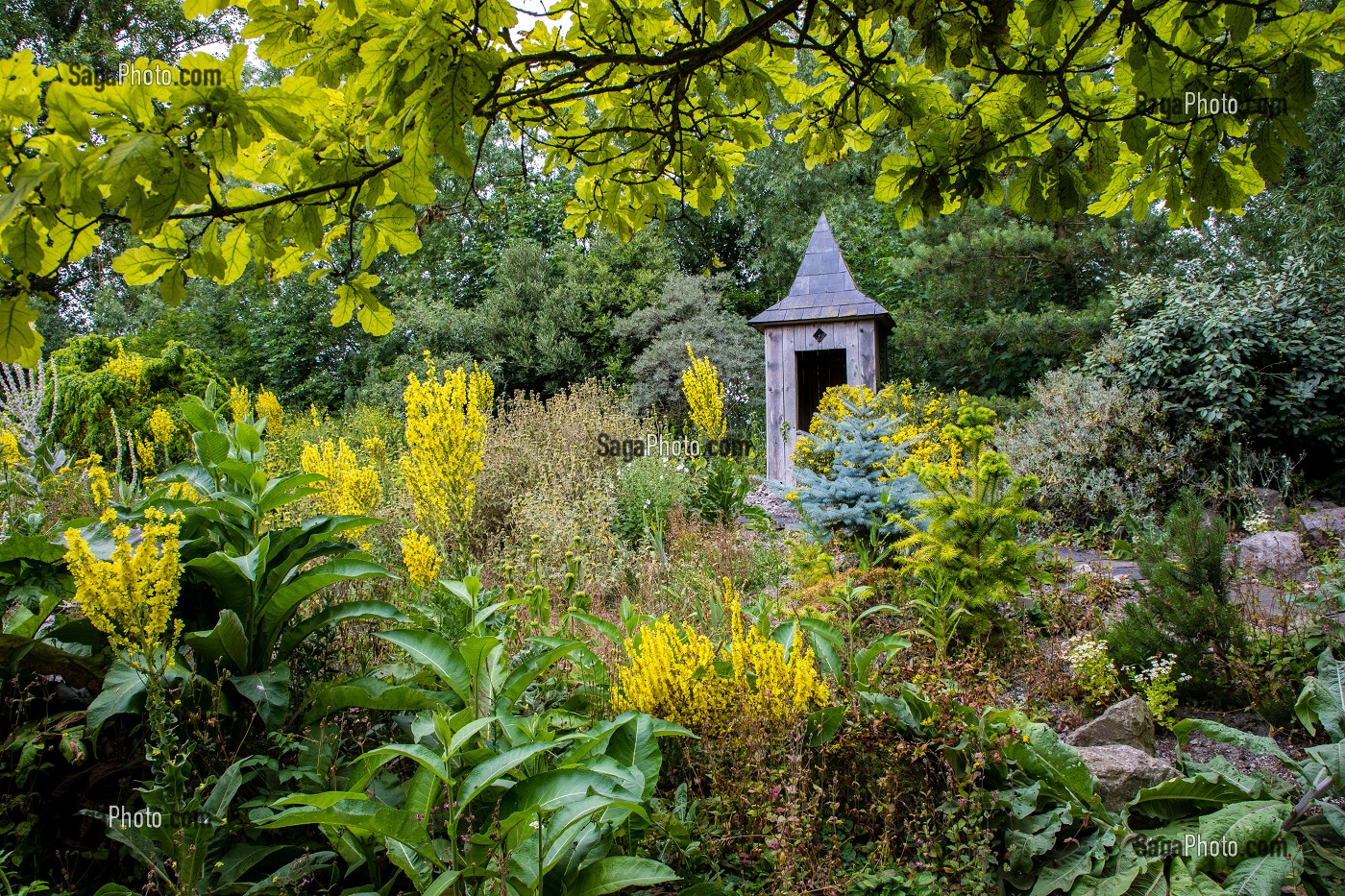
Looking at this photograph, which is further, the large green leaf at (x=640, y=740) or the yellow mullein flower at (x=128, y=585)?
the large green leaf at (x=640, y=740)

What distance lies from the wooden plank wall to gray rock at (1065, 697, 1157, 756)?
586cm

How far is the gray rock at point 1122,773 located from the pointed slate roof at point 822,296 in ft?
21.7

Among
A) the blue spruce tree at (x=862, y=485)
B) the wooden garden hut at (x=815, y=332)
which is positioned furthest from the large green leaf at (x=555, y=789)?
the wooden garden hut at (x=815, y=332)

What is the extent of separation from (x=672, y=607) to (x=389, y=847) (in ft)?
8.26

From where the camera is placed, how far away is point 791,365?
9062mm

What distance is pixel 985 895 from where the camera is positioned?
78.6 inches

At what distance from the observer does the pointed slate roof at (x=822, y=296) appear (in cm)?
864

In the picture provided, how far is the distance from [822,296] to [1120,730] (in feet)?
22.8

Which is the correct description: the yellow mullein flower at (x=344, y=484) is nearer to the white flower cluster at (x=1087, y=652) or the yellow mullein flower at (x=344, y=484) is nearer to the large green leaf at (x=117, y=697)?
the large green leaf at (x=117, y=697)

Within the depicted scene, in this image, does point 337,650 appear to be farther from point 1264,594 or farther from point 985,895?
point 1264,594

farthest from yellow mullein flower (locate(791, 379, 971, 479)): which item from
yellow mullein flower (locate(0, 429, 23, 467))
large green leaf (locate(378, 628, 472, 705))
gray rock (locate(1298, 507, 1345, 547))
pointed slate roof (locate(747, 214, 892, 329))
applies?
yellow mullein flower (locate(0, 429, 23, 467))

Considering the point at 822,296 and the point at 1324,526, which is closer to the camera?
the point at 1324,526

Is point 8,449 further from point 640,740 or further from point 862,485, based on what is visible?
point 862,485

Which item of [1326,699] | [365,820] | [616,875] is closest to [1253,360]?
[1326,699]
